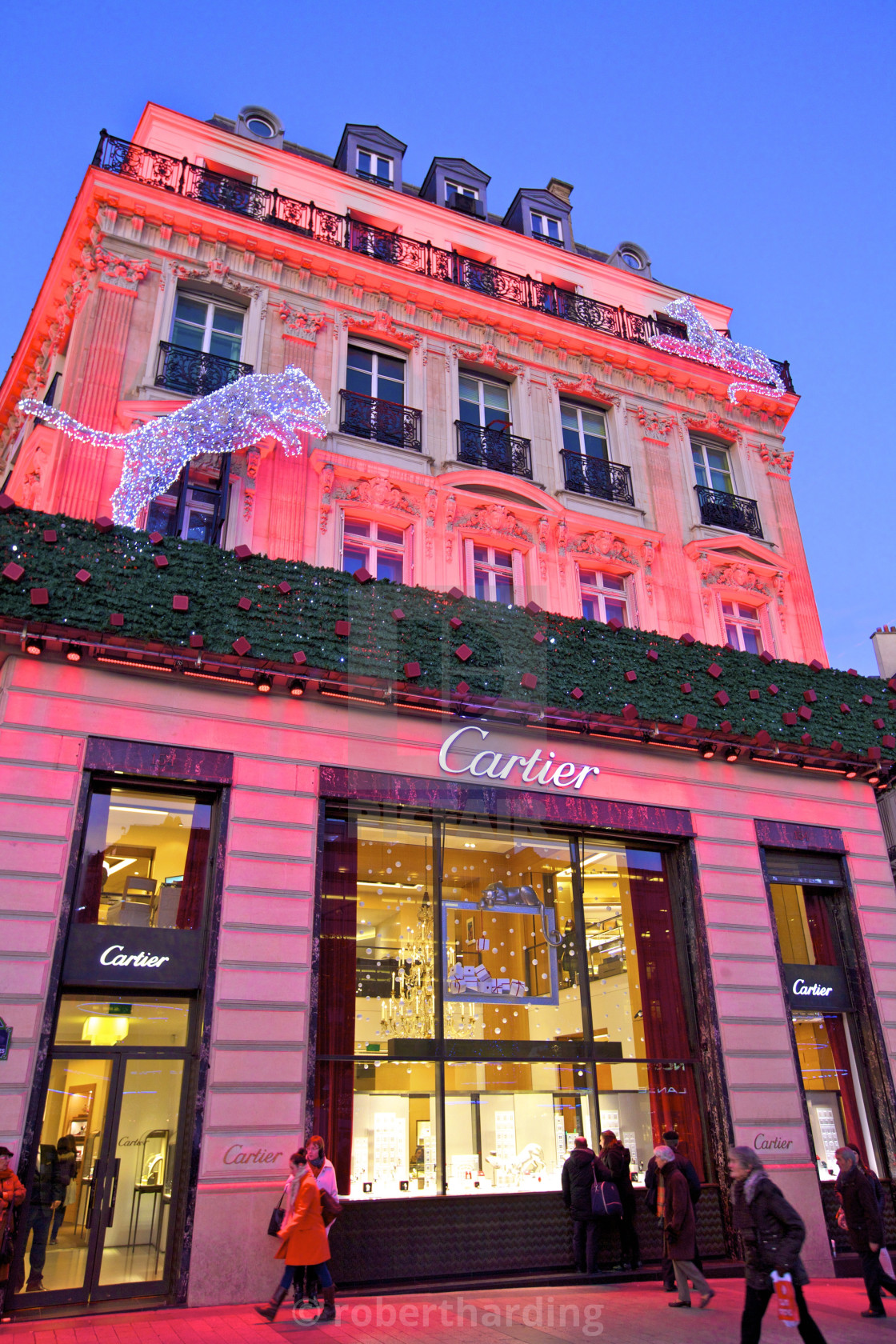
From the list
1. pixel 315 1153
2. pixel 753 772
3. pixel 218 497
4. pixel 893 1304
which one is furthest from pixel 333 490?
pixel 893 1304

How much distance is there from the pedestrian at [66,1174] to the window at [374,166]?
685 inches

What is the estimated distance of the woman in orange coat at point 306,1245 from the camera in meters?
8.50

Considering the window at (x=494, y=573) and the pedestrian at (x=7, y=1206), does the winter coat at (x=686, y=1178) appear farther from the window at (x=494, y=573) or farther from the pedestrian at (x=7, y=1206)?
the window at (x=494, y=573)

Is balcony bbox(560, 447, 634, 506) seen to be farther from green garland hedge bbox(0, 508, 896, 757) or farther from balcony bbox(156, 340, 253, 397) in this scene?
balcony bbox(156, 340, 253, 397)

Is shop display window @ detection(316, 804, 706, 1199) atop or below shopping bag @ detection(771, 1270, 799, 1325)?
atop

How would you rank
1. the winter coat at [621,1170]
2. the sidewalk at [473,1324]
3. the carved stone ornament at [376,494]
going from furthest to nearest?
1. the carved stone ornament at [376,494]
2. the winter coat at [621,1170]
3. the sidewalk at [473,1324]

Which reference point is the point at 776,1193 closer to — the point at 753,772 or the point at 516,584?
the point at 753,772

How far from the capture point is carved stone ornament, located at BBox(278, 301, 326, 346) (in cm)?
1517

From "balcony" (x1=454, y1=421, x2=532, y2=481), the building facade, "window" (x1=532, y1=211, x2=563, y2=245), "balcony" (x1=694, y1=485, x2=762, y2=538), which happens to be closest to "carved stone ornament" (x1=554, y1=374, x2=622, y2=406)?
the building facade

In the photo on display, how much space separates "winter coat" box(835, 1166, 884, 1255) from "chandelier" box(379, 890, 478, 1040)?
4296mm

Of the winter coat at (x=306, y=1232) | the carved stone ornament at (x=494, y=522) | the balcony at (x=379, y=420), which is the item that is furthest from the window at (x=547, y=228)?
the winter coat at (x=306, y=1232)

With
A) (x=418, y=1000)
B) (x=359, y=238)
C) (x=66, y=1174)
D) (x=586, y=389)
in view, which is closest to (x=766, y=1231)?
(x=418, y=1000)

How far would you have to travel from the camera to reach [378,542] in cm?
1442

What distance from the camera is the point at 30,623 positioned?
10102 mm
